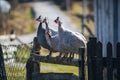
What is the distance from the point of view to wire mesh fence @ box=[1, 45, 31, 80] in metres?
12.7

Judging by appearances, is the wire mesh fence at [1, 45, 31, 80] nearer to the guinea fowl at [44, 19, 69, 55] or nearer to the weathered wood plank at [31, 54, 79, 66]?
the weathered wood plank at [31, 54, 79, 66]

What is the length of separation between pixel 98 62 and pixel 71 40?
0.78 metres

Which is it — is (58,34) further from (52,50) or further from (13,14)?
(13,14)

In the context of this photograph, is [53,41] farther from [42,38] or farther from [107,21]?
[107,21]

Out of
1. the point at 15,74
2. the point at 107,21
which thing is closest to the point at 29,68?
the point at 15,74

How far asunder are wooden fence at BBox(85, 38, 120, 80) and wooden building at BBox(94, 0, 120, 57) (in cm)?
411

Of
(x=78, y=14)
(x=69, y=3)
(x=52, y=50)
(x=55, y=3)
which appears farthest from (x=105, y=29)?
(x=55, y=3)

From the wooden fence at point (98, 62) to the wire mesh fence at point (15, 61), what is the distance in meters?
2.90

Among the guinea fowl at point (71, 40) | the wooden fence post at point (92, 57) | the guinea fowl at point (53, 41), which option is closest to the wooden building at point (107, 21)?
the guinea fowl at point (53, 41)

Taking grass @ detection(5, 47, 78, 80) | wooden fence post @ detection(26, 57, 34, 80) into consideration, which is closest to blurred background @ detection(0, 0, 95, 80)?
grass @ detection(5, 47, 78, 80)

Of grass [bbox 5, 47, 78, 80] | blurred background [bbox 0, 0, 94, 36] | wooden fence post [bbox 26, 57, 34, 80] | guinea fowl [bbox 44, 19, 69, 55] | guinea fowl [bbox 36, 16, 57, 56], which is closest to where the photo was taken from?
guinea fowl [bbox 44, 19, 69, 55]

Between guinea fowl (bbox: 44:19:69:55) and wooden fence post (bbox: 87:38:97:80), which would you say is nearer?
wooden fence post (bbox: 87:38:97:80)

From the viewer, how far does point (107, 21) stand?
14.7 metres

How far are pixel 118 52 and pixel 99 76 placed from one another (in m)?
0.58
